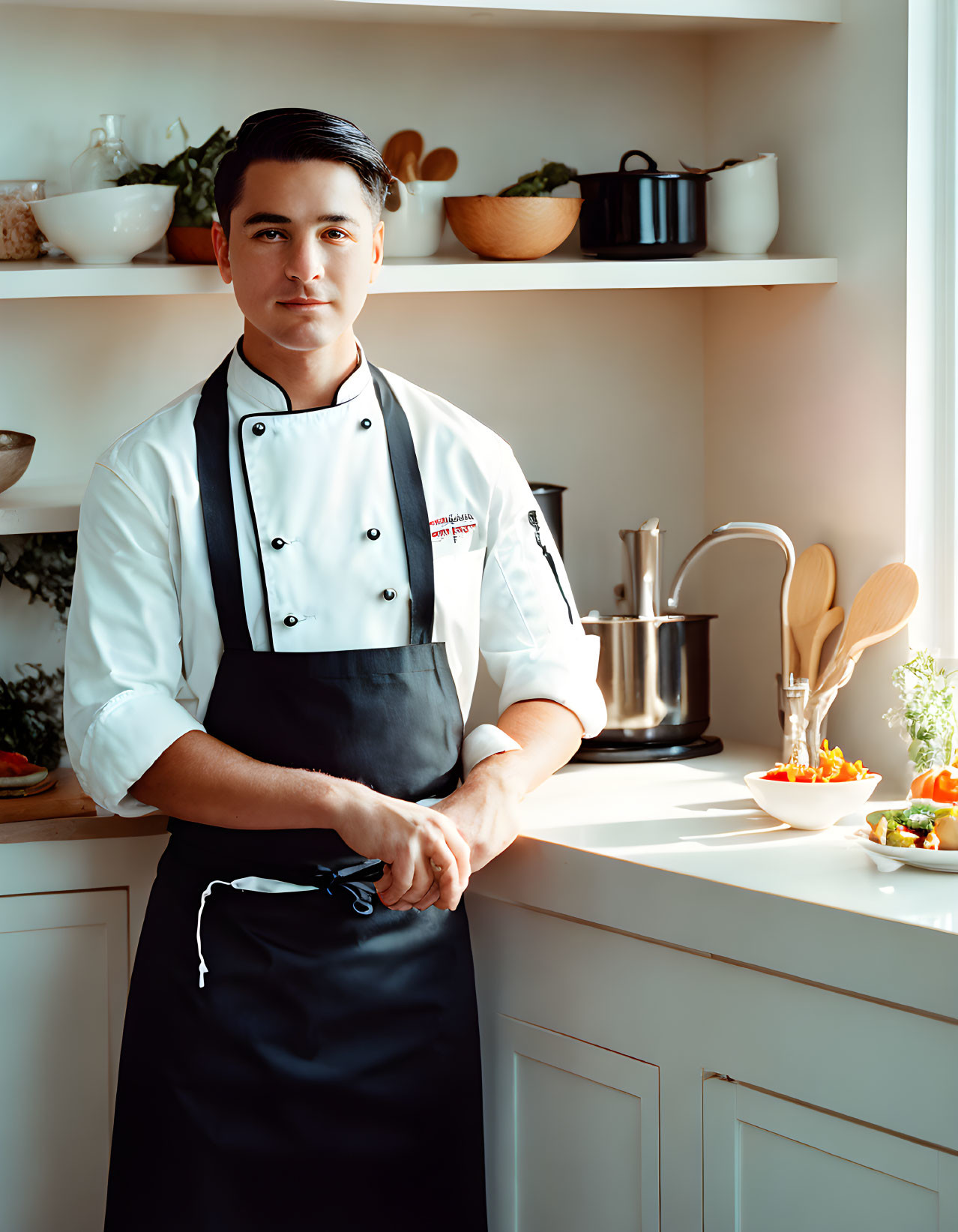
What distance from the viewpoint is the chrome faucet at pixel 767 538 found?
182cm

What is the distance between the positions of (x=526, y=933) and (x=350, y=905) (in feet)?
0.84

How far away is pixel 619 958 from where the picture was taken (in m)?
1.44

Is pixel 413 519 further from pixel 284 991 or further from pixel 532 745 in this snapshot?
pixel 284 991

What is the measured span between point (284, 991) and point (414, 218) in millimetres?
1102

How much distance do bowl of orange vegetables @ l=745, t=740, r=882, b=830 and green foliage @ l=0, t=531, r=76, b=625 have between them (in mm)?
1073

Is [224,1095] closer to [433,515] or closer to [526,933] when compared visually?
[526,933]

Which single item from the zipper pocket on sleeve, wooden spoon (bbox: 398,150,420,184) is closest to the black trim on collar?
the zipper pocket on sleeve

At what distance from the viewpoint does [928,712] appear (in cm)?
164

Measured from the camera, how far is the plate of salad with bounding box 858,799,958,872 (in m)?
1.35

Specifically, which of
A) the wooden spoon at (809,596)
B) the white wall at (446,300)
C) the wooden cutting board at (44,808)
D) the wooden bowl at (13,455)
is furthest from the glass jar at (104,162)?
the wooden spoon at (809,596)

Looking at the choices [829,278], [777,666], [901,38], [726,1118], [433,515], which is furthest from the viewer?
[777,666]

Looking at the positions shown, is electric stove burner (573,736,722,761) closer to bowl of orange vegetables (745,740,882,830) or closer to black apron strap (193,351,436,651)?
bowl of orange vegetables (745,740,882,830)

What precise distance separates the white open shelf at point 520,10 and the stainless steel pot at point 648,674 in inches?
33.8

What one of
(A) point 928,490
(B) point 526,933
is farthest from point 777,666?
(B) point 526,933
